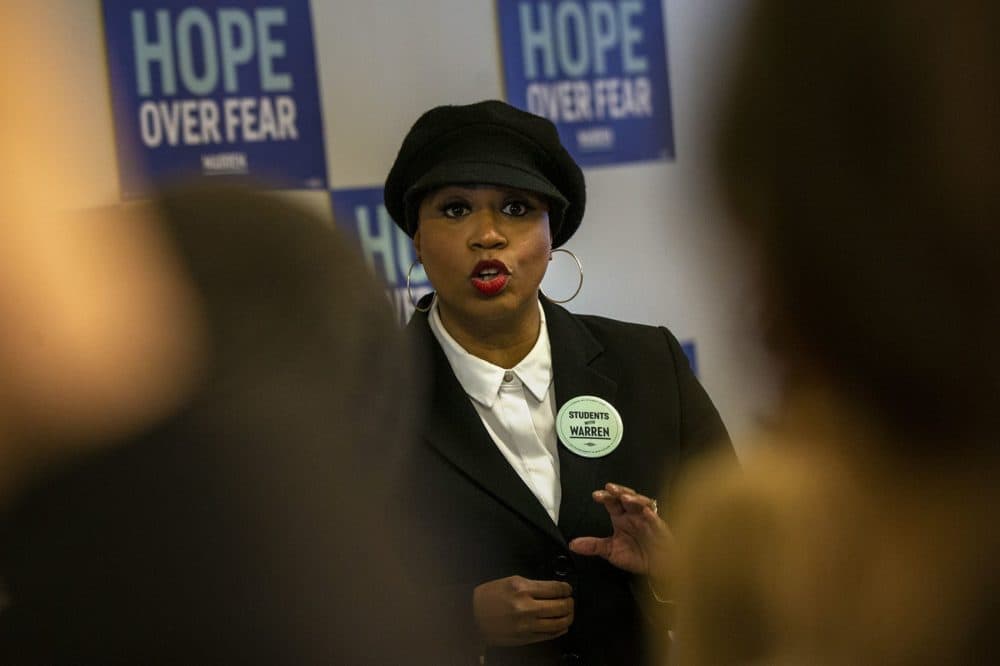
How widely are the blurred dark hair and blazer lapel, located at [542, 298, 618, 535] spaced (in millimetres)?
1405

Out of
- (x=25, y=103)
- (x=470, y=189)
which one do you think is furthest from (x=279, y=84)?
(x=25, y=103)

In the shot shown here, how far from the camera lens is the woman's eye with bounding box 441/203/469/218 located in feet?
6.68

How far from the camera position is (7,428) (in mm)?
493

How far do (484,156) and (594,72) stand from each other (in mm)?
1179

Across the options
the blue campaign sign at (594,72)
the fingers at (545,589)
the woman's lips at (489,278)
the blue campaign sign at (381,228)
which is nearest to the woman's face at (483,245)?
the woman's lips at (489,278)

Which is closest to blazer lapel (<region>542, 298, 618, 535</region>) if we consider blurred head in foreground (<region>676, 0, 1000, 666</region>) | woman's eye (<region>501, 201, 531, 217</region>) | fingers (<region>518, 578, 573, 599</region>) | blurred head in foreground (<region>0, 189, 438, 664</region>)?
fingers (<region>518, 578, 573, 599</region>)

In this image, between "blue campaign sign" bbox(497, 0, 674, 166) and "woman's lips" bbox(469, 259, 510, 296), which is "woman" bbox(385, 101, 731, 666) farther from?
"blue campaign sign" bbox(497, 0, 674, 166)

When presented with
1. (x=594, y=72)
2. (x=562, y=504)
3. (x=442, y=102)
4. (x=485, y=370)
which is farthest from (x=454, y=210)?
(x=594, y=72)

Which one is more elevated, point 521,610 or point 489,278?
point 489,278

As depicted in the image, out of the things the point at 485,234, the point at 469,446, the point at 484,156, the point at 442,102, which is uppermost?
the point at 442,102

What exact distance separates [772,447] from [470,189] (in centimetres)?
145

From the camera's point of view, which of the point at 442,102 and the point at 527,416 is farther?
the point at 442,102

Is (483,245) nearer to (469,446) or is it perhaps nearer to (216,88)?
(469,446)

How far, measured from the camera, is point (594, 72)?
10.0 ft
